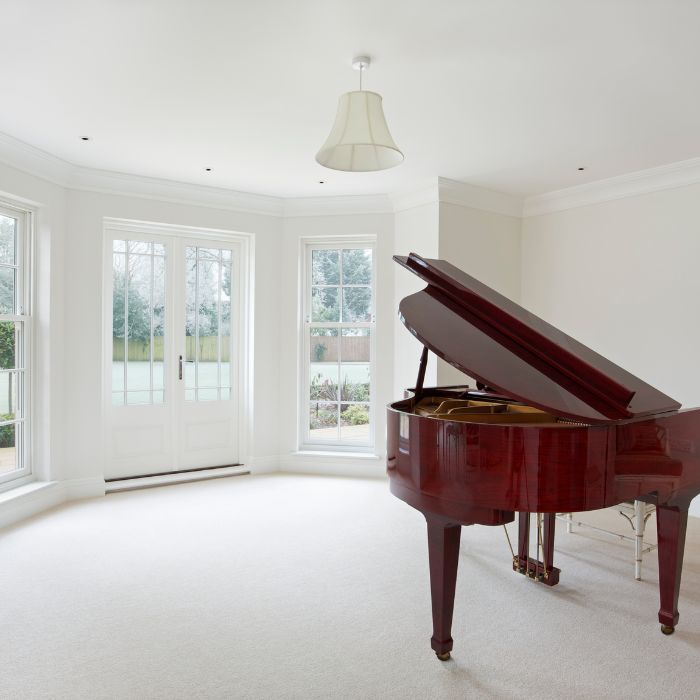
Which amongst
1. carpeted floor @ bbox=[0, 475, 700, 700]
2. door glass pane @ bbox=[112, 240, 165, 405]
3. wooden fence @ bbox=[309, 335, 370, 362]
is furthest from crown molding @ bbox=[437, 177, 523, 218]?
carpeted floor @ bbox=[0, 475, 700, 700]

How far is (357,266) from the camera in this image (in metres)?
5.54

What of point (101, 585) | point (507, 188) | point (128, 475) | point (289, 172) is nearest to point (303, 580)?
point (101, 585)

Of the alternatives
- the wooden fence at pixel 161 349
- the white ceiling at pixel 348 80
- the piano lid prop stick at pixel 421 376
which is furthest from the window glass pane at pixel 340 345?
the piano lid prop stick at pixel 421 376

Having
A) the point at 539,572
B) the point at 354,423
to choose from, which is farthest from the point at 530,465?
the point at 354,423

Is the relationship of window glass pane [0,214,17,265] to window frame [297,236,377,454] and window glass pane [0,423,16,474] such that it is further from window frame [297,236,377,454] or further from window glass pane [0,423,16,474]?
window frame [297,236,377,454]

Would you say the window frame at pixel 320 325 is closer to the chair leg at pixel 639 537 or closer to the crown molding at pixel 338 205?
the crown molding at pixel 338 205

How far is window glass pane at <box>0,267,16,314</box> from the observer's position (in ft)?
13.6

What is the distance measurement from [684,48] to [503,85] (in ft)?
2.70

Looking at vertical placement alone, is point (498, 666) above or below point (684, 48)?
below

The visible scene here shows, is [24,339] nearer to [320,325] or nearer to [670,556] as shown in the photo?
[320,325]

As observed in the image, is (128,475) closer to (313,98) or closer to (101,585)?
(101,585)

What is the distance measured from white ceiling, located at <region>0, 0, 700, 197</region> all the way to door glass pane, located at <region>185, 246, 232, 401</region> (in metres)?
1.08

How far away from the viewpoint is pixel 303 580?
9.96ft

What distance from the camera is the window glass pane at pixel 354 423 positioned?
554 cm
